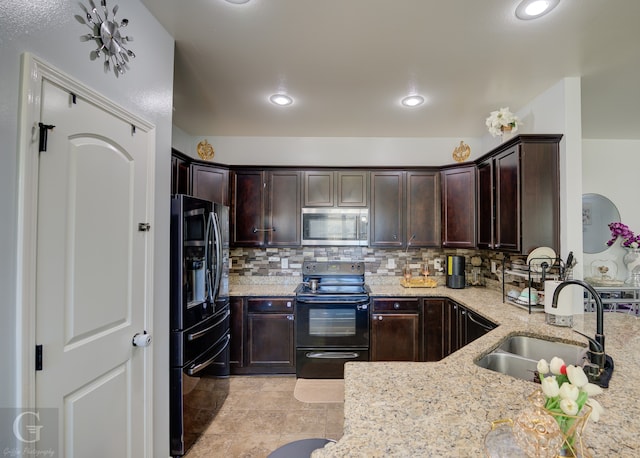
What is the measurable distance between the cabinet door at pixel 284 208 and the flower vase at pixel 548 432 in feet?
9.10

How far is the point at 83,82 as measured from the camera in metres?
1.18

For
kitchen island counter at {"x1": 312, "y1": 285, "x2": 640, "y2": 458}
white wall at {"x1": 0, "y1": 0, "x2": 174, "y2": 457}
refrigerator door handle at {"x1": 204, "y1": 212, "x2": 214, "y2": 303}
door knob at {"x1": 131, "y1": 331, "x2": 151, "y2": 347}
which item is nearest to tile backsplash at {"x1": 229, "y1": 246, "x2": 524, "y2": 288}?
refrigerator door handle at {"x1": 204, "y1": 212, "x2": 214, "y2": 303}

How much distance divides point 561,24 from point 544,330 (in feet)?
6.18

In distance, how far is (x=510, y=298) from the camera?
2.61 m

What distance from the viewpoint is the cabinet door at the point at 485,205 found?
2.78 meters

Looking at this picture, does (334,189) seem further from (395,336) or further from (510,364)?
(510,364)

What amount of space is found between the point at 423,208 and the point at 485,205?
26.1 inches

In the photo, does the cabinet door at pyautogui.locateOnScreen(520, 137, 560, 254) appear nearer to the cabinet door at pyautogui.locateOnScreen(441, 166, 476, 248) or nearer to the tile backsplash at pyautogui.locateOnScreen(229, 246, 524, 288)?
the cabinet door at pyautogui.locateOnScreen(441, 166, 476, 248)

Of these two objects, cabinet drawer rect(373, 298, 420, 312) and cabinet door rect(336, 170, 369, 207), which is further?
cabinet door rect(336, 170, 369, 207)

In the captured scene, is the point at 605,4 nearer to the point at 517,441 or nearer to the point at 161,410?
the point at 517,441

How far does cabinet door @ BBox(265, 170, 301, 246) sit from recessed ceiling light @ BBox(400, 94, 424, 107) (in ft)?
4.50

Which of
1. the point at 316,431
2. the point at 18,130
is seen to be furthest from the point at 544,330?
the point at 18,130

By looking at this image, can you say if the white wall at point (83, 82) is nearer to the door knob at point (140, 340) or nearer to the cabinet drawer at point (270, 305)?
the door knob at point (140, 340)

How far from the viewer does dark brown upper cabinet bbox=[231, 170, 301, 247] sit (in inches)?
131
